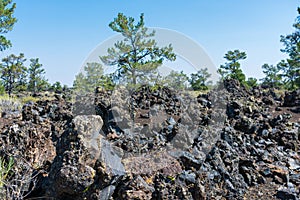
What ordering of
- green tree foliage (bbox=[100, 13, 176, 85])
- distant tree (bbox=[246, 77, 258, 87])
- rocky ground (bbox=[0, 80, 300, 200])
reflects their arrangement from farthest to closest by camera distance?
distant tree (bbox=[246, 77, 258, 87]) → green tree foliage (bbox=[100, 13, 176, 85]) → rocky ground (bbox=[0, 80, 300, 200])

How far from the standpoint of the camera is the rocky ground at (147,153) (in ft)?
9.55

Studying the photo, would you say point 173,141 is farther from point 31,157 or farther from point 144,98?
point 144,98

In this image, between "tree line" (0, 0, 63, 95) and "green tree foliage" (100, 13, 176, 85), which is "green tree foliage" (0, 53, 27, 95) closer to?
"tree line" (0, 0, 63, 95)

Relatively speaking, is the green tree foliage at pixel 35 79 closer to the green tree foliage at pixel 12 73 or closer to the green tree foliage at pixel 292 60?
the green tree foliage at pixel 12 73

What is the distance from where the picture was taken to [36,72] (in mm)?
30109

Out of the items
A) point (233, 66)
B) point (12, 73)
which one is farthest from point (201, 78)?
point (12, 73)

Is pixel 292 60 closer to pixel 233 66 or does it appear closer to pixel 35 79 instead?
pixel 233 66

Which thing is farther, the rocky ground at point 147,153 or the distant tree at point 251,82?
the distant tree at point 251,82

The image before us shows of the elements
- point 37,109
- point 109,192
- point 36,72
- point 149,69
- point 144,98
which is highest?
point 36,72

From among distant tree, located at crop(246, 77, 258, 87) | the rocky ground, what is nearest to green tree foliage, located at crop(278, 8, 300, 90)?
distant tree, located at crop(246, 77, 258, 87)

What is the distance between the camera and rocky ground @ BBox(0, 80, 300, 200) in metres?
2.91

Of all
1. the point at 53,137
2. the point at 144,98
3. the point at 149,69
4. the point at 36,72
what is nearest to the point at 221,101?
the point at 144,98

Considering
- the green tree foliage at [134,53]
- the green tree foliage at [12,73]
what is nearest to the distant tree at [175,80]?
the green tree foliage at [134,53]

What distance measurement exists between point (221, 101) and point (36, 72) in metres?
26.5
